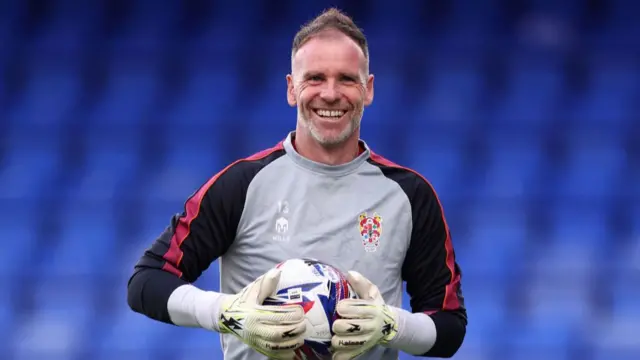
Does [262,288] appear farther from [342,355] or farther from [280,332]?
[342,355]

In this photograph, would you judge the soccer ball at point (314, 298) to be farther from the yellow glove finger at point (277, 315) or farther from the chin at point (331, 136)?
the chin at point (331, 136)

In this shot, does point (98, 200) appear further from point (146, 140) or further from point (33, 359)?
point (33, 359)

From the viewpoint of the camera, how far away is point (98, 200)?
16.1 ft

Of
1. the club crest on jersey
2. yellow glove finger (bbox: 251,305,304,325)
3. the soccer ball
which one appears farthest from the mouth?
yellow glove finger (bbox: 251,305,304,325)

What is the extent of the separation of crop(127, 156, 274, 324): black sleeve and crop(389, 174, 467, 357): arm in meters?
0.43

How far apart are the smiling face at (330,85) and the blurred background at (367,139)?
239 centimetres

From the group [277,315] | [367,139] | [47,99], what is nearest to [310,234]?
[277,315]

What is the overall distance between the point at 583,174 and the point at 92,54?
2491 mm

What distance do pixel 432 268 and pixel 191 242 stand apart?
587 millimetres

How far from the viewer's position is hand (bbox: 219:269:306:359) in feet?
6.70

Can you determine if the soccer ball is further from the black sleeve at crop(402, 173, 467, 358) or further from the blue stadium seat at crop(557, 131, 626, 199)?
the blue stadium seat at crop(557, 131, 626, 199)

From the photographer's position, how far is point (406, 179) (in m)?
2.51

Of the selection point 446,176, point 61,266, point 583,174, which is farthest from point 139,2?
point 583,174

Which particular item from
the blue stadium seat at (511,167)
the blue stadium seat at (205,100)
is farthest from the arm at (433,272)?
the blue stadium seat at (205,100)
